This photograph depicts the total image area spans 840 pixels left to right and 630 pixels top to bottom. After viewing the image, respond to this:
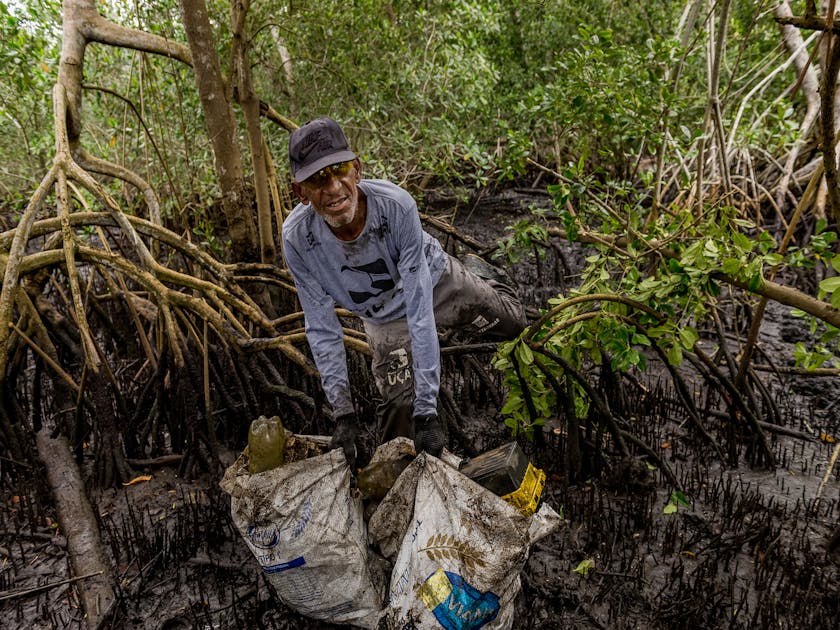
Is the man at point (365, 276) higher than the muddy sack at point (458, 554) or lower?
higher

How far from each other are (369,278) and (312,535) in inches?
36.1

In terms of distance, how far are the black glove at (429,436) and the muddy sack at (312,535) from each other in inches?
10.4

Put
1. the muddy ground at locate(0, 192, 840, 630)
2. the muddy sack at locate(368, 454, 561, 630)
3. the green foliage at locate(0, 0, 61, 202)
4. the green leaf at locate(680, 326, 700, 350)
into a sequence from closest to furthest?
the muddy sack at locate(368, 454, 561, 630), the muddy ground at locate(0, 192, 840, 630), the green leaf at locate(680, 326, 700, 350), the green foliage at locate(0, 0, 61, 202)

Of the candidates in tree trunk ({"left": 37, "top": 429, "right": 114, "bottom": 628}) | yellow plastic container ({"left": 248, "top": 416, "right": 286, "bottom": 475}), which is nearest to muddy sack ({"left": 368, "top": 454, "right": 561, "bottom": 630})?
yellow plastic container ({"left": 248, "top": 416, "right": 286, "bottom": 475})

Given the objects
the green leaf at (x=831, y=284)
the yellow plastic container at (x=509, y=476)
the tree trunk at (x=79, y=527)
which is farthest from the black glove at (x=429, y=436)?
the tree trunk at (x=79, y=527)

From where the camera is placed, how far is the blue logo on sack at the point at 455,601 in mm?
1648

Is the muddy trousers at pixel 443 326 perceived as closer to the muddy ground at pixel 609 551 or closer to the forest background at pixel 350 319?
the forest background at pixel 350 319

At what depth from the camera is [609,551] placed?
244 centimetres

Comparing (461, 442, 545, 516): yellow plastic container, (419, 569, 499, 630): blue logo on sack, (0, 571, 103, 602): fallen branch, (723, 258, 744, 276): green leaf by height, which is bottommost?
(0, 571, 103, 602): fallen branch

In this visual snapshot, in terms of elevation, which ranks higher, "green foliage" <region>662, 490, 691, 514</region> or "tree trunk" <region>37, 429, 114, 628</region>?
"tree trunk" <region>37, 429, 114, 628</region>

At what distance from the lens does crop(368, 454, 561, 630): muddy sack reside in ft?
5.35

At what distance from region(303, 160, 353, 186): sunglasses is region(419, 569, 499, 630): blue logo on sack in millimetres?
1230

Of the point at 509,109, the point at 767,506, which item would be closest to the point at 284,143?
the point at 509,109

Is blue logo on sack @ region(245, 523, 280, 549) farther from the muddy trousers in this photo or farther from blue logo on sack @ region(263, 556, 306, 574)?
the muddy trousers
